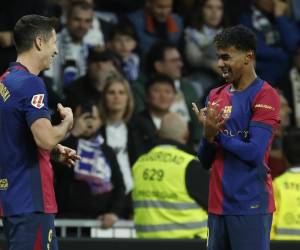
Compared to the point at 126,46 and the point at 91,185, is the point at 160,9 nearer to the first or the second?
the point at 126,46

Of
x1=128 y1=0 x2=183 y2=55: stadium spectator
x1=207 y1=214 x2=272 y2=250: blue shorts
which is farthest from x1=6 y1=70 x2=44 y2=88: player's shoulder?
x1=128 y1=0 x2=183 y2=55: stadium spectator

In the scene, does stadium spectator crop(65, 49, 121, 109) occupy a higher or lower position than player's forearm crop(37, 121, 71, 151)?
higher

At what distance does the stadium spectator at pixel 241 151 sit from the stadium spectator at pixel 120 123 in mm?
3976

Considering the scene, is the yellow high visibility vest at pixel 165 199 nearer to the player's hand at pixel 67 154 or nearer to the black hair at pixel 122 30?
the player's hand at pixel 67 154

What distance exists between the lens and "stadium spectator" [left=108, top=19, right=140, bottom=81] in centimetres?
1166

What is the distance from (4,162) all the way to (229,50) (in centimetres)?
156

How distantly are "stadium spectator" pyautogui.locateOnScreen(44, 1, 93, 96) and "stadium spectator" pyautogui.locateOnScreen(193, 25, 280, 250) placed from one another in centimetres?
490

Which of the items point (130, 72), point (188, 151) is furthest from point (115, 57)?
point (188, 151)

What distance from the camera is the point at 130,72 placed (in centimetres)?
1174

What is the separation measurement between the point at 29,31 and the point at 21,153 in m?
0.73

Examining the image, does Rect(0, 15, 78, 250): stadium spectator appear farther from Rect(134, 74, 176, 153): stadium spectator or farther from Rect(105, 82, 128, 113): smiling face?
Rect(134, 74, 176, 153): stadium spectator

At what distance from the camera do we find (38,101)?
5.90 meters

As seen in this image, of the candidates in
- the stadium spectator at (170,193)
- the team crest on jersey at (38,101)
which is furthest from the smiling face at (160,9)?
the team crest on jersey at (38,101)

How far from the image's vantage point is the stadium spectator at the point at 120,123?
34.1 feet
